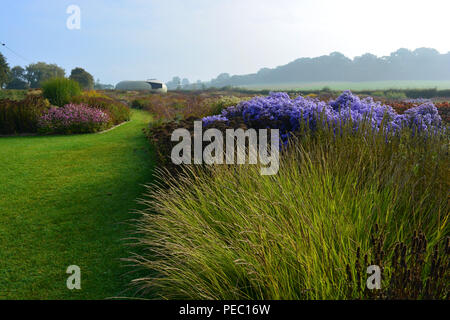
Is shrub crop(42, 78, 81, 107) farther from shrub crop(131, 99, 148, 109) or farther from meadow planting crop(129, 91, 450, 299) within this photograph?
meadow planting crop(129, 91, 450, 299)

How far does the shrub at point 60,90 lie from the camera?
14.9 meters

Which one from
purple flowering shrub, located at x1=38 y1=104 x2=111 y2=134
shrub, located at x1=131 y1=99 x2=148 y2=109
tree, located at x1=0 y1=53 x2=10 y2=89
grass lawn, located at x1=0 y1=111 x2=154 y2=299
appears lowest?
grass lawn, located at x1=0 y1=111 x2=154 y2=299

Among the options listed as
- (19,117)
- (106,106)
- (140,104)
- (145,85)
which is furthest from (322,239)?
(145,85)

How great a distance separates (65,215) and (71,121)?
27.4 ft

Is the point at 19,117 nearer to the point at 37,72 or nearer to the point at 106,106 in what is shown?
the point at 106,106

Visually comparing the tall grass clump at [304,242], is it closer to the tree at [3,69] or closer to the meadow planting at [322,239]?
the meadow planting at [322,239]

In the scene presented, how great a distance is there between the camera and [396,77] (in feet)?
654

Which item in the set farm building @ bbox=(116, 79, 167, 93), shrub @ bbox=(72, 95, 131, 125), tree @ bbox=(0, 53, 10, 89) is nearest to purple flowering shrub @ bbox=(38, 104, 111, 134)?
shrub @ bbox=(72, 95, 131, 125)

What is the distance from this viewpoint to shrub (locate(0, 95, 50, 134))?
39.1 feet

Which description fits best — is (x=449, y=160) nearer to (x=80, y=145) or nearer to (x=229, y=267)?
(x=229, y=267)

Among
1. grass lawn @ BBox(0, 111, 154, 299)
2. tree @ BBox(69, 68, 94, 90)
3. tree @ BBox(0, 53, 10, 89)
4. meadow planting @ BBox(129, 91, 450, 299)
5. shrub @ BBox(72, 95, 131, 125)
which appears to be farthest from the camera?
tree @ BBox(69, 68, 94, 90)

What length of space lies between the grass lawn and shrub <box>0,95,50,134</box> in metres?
3.33
